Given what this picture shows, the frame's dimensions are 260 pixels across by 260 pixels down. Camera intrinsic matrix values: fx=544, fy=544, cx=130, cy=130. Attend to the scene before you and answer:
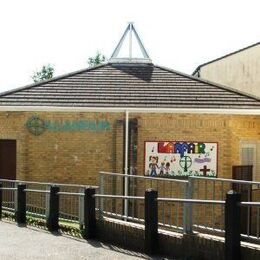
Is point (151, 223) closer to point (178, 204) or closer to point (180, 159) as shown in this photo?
point (178, 204)

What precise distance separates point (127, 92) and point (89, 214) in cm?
839

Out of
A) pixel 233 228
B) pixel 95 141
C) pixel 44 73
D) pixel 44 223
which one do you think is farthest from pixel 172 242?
pixel 44 73

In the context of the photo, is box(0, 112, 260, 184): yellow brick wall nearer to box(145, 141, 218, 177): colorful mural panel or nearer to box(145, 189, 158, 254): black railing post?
box(145, 141, 218, 177): colorful mural panel

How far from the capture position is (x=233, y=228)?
754 cm

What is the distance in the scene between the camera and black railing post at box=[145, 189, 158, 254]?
9.00 m

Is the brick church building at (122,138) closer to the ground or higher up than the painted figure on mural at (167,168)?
higher up

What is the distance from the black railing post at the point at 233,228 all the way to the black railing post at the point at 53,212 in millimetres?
5391

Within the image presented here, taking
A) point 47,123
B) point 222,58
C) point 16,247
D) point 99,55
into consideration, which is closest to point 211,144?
point 47,123

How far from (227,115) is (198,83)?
275 cm

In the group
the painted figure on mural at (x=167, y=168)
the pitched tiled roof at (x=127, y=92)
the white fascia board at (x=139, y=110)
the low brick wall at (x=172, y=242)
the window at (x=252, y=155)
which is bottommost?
the low brick wall at (x=172, y=242)

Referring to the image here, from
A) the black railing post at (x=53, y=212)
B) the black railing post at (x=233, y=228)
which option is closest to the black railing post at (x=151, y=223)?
the black railing post at (x=233, y=228)

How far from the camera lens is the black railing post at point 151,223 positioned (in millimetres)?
9000

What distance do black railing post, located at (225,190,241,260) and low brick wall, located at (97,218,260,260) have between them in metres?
0.12

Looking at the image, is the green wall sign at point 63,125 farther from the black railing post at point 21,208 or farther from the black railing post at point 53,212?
the black railing post at point 53,212
